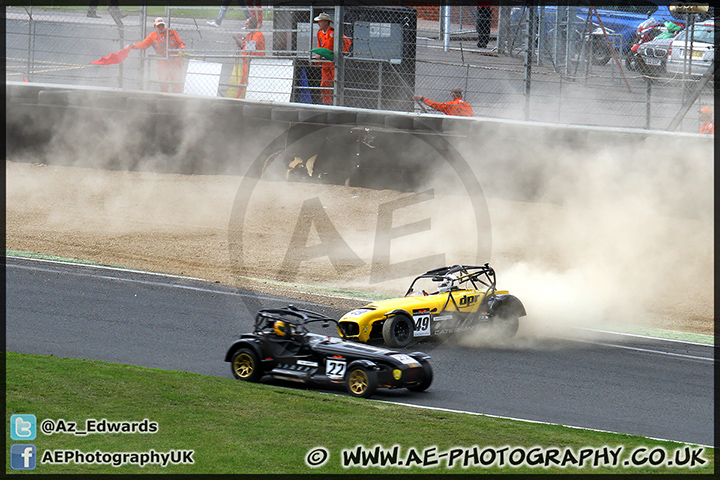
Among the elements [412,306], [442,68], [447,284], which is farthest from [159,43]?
[412,306]

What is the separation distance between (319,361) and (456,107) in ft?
25.7

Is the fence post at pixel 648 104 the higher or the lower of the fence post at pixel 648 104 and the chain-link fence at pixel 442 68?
the lower

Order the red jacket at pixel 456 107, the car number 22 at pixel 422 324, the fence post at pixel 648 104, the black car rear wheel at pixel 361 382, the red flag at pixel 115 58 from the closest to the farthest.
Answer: the black car rear wheel at pixel 361 382, the car number 22 at pixel 422 324, the fence post at pixel 648 104, the red jacket at pixel 456 107, the red flag at pixel 115 58

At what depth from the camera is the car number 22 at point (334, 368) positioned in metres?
7.86

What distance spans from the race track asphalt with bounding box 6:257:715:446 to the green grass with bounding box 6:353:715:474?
0.65m

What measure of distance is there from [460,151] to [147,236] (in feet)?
18.9

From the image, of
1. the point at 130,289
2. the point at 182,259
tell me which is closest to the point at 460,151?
the point at 182,259

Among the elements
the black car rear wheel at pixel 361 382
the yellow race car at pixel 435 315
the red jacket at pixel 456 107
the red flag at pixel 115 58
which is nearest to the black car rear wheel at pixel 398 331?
the yellow race car at pixel 435 315

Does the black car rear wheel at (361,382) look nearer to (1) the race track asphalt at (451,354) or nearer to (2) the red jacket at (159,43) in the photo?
(1) the race track asphalt at (451,354)

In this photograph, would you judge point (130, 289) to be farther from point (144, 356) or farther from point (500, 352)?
point (500, 352)

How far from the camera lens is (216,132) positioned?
15.8m

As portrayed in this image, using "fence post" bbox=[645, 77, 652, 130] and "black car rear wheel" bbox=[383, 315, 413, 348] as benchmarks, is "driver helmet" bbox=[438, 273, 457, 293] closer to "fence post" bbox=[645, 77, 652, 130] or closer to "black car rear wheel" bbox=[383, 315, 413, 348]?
"black car rear wheel" bbox=[383, 315, 413, 348]

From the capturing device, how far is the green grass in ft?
18.7

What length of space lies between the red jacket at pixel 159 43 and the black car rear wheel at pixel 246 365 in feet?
31.4
